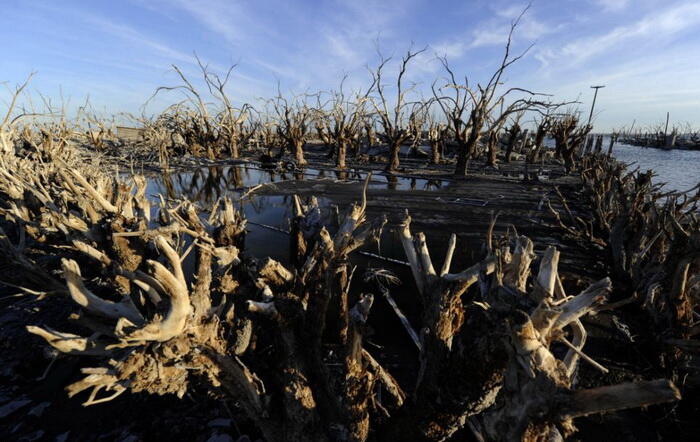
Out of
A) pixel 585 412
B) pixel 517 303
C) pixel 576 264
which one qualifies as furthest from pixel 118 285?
pixel 576 264

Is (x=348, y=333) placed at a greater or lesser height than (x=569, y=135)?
lesser

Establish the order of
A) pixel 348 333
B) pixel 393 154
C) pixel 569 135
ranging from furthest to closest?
pixel 569 135 → pixel 393 154 → pixel 348 333

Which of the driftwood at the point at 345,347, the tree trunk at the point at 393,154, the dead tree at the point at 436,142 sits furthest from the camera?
the dead tree at the point at 436,142

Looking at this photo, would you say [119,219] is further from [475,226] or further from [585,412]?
[475,226]

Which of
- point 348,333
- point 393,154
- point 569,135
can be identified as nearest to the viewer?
point 348,333

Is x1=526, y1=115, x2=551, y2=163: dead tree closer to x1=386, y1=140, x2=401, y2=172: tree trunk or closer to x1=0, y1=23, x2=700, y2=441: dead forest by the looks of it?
x1=386, y1=140, x2=401, y2=172: tree trunk

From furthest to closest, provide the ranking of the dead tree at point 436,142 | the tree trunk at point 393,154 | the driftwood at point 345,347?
the dead tree at point 436,142 → the tree trunk at point 393,154 → the driftwood at point 345,347

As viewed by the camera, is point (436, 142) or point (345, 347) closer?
point (345, 347)

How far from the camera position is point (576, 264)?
5.88 m

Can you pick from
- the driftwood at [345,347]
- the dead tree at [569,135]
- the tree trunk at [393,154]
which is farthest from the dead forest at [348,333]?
the dead tree at [569,135]

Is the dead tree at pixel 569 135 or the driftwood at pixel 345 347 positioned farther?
the dead tree at pixel 569 135

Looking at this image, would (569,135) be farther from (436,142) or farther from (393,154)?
(393,154)

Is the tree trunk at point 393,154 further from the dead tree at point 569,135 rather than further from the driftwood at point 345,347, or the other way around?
the driftwood at point 345,347

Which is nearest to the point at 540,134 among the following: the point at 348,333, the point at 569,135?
the point at 569,135
